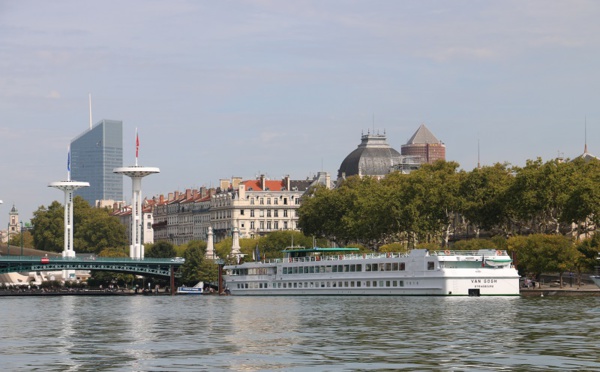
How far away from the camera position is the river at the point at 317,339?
45.6 metres

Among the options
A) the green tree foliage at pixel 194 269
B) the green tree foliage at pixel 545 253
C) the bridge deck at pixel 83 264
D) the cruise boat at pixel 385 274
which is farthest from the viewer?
the green tree foliage at pixel 194 269

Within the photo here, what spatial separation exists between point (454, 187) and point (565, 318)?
69956 mm

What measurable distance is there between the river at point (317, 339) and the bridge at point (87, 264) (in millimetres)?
66483

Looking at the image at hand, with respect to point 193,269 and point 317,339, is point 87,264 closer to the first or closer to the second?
point 193,269

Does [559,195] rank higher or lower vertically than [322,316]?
higher

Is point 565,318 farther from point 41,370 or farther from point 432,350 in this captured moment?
point 41,370

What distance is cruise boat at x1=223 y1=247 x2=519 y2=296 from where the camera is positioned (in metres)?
106

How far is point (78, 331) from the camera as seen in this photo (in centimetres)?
6544

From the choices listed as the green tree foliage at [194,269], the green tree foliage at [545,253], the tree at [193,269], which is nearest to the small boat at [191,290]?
the green tree foliage at [194,269]

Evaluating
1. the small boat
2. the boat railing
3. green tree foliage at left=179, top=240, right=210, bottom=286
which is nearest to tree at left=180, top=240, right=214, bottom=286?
green tree foliage at left=179, top=240, right=210, bottom=286

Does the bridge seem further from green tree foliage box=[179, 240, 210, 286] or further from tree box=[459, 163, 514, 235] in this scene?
tree box=[459, 163, 514, 235]

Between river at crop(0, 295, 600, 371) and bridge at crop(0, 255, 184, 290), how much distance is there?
6648cm

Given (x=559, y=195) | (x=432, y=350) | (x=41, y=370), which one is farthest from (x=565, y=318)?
(x=559, y=195)

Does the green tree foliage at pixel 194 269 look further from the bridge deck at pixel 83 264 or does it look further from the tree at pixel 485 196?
the tree at pixel 485 196
